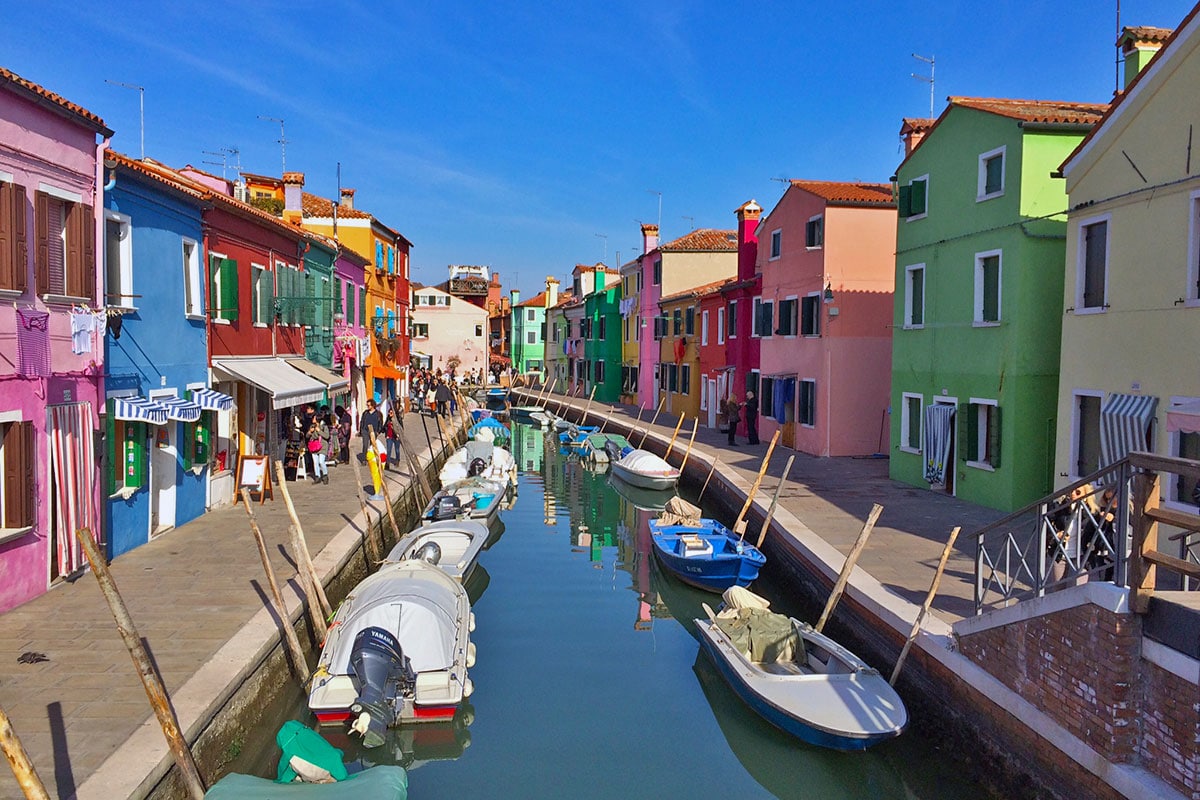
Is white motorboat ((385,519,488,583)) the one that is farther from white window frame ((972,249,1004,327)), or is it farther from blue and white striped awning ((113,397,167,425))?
white window frame ((972,249,1004,327))

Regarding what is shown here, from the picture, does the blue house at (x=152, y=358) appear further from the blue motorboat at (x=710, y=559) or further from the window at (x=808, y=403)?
the window at (x=808, y=403)

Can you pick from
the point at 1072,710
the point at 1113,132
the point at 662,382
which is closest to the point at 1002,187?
the point at 1113,132

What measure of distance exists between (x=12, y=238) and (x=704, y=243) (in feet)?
113

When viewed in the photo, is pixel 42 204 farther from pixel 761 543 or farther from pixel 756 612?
pixel 761 543

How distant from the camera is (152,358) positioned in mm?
14070

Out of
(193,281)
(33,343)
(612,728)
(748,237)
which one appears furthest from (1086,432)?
(748,237)

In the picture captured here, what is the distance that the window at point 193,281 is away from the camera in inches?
624

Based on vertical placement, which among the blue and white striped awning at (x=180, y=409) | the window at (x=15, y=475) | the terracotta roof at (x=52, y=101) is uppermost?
the terracotta roof at (x=52, y=101)

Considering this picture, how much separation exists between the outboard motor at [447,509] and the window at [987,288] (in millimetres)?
11272

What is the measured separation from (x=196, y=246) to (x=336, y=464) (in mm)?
9604

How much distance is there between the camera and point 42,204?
10.8m

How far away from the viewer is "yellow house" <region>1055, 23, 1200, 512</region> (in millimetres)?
11711

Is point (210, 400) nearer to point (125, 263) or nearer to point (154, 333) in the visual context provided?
point (154, 333)

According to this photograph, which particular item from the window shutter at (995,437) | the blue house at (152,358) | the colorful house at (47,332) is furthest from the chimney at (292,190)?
the window shutter at (995,437)
